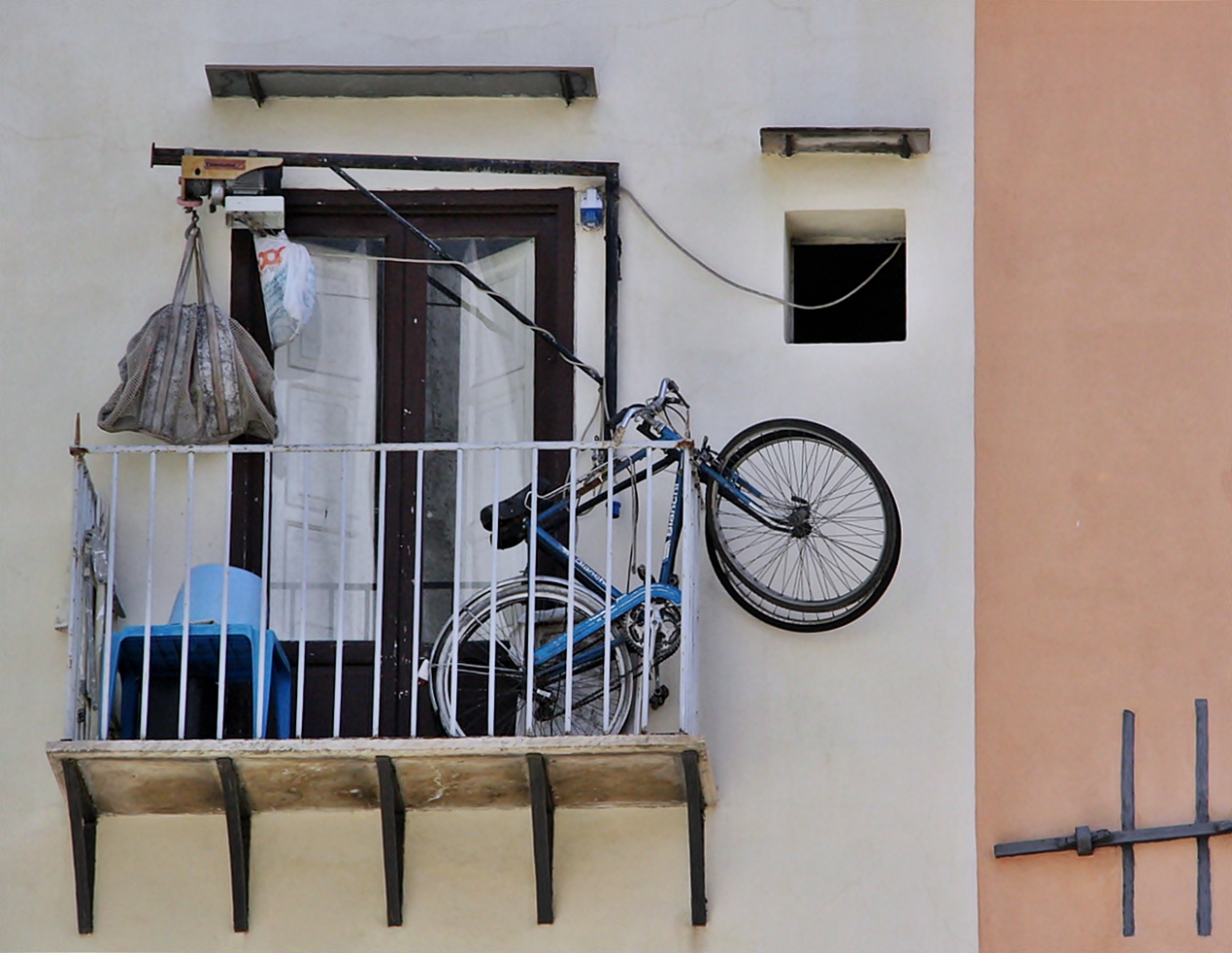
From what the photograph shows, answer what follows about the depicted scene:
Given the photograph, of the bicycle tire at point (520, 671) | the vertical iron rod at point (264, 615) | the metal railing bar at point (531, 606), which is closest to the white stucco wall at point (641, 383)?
the bicycle tire at point (520, 671)

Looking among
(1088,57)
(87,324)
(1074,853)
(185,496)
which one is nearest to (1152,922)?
(1074,853)

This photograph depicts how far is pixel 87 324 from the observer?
33.7 feet

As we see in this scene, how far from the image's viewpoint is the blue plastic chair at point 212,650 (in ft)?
31.2

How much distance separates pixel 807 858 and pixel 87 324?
3315 millimetres

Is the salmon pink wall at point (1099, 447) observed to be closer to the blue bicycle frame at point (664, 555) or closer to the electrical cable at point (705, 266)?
the electrical cable at point (705, 266)

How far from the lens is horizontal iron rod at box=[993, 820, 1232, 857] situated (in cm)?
955

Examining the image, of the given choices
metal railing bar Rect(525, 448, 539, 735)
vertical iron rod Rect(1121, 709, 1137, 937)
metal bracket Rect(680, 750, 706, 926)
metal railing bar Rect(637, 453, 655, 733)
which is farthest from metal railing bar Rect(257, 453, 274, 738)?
vertical iron rod Rect(1121, 709, 1137, 937)

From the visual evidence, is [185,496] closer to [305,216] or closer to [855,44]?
[305,216]

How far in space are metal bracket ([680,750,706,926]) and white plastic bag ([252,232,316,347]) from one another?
2.25 meters

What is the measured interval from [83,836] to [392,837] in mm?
1087

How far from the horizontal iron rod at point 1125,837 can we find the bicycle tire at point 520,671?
1.48 metres

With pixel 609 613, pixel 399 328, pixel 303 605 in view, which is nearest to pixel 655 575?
pixel 609 613

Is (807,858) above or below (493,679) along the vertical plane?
below

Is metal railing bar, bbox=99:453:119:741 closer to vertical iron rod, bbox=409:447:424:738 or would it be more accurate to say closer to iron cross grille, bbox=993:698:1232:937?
vertical iron rod, bbox=409:447:424:738
